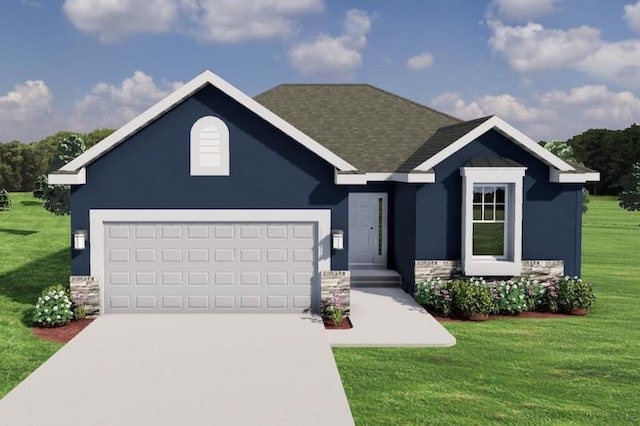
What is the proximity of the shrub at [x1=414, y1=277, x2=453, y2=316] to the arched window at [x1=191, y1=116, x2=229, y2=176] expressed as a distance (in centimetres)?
594

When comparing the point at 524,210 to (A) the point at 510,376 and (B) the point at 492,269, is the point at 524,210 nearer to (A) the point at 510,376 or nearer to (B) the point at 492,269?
(B) the point at 492,269

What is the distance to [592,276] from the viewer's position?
2033 cm

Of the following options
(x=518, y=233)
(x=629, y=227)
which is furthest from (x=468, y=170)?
(x=629, y=227)

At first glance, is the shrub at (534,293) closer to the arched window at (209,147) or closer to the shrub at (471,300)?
the shrub at (471,300)

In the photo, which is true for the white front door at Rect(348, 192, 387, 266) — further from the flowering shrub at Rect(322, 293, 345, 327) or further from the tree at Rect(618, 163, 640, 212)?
the tree at Rect(618, 163, 640, 212)

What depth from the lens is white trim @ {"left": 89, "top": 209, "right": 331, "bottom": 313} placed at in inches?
533

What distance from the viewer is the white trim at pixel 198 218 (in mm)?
13547

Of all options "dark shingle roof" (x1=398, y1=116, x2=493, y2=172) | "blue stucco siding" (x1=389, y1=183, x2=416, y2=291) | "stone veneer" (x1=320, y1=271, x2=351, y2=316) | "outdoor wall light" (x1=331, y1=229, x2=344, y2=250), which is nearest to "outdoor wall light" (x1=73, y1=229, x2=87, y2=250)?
"stone veneer" (x1=320, y1=271, x2=351, y2=316)

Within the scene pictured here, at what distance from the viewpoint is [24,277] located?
1912 cm

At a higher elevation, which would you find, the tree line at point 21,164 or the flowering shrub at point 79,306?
the tree line at point 21,164

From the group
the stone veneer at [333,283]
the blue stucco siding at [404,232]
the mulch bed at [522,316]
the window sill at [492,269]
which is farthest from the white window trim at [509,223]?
the stone veneer at [333,283]

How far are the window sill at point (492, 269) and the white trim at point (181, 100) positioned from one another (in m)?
4.50

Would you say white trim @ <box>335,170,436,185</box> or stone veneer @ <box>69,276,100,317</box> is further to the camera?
stone veneer @ <box>69,276,100,317</box>

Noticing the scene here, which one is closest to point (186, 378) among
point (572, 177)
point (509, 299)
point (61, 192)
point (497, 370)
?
point (497, 370)
